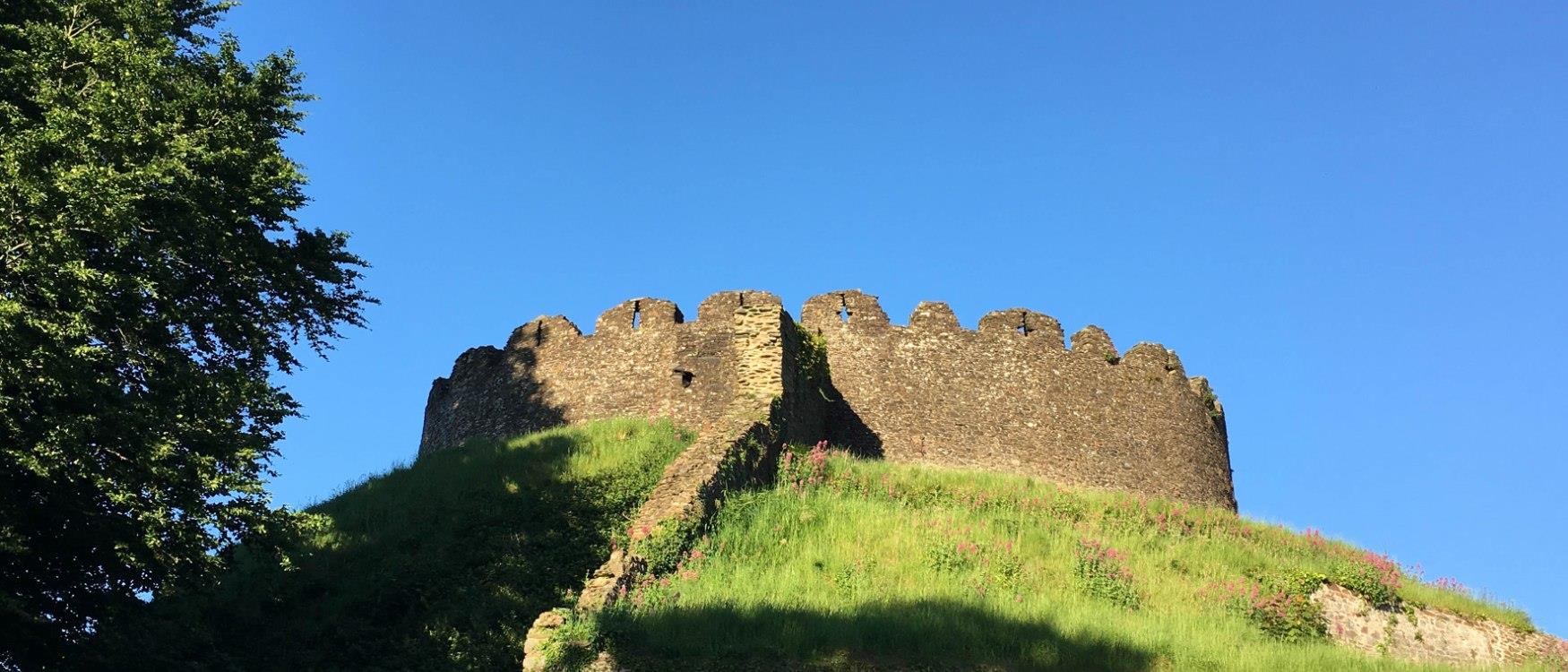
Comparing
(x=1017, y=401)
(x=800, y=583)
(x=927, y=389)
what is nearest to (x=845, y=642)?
(x=800, y=583)

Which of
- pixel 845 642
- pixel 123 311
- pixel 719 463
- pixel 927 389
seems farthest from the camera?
pixel 927 389

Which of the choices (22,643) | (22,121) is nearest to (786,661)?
(22,643)

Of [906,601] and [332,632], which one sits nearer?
[906,601]

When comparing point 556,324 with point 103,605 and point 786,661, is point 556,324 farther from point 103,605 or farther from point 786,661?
point 786,661

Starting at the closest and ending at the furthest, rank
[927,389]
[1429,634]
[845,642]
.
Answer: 1. [845,642]
2. [1429,634]
3. [927,389]

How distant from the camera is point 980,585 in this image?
15859 mm

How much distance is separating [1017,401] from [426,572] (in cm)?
1516

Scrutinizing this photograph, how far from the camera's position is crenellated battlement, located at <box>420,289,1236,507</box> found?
1105 inches

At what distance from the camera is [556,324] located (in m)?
30.7

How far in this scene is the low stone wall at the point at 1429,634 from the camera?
17172mm

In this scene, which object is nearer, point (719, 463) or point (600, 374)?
point (719, 463)

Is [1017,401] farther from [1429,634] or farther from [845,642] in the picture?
[845,642]

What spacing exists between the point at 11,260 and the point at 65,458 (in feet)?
7.22

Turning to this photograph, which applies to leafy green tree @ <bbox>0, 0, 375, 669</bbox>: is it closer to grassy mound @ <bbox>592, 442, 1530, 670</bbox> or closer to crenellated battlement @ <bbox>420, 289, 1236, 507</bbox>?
grassy mound @ <bbox>592, 442, 1530, 670</bbox>
